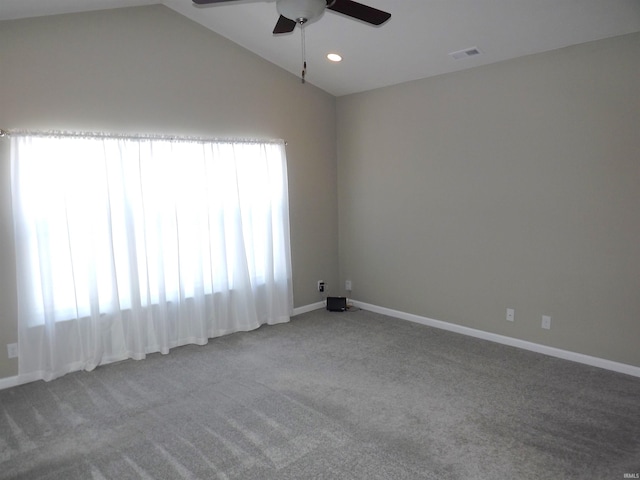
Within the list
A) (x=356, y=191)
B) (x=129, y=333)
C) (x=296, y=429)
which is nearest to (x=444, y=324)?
(x=356, y=191)

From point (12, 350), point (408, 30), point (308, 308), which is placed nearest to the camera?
point (12, 350)

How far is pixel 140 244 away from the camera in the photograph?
396 centimetres

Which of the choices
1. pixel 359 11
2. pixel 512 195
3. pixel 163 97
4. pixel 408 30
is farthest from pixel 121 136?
pixel 512 195

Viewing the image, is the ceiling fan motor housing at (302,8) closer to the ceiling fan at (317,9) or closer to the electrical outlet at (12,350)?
the ceiling fan at (317,9)

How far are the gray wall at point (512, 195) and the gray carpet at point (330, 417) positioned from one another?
47cm

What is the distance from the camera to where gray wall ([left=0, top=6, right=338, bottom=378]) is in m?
3.38

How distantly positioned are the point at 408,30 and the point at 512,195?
5.47ft

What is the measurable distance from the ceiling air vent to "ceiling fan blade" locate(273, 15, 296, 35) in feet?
5.76

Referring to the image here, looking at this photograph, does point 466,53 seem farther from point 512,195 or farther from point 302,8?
point 302,8

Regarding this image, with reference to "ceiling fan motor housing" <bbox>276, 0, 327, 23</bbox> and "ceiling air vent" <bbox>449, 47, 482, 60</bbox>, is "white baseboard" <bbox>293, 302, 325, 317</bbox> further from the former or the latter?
"ceiling fan motor housing" <bbox>276, 0, 327, 23</bbox>

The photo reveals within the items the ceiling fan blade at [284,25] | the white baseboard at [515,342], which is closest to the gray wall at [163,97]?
the white baseboard at [515,342]

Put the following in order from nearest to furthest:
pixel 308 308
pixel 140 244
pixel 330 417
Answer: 1. pixel 330 417
2. pixel 140 244
3. pixel 308 308

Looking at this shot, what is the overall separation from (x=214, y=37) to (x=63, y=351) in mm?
3118

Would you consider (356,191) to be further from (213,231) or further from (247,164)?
(213,231)
